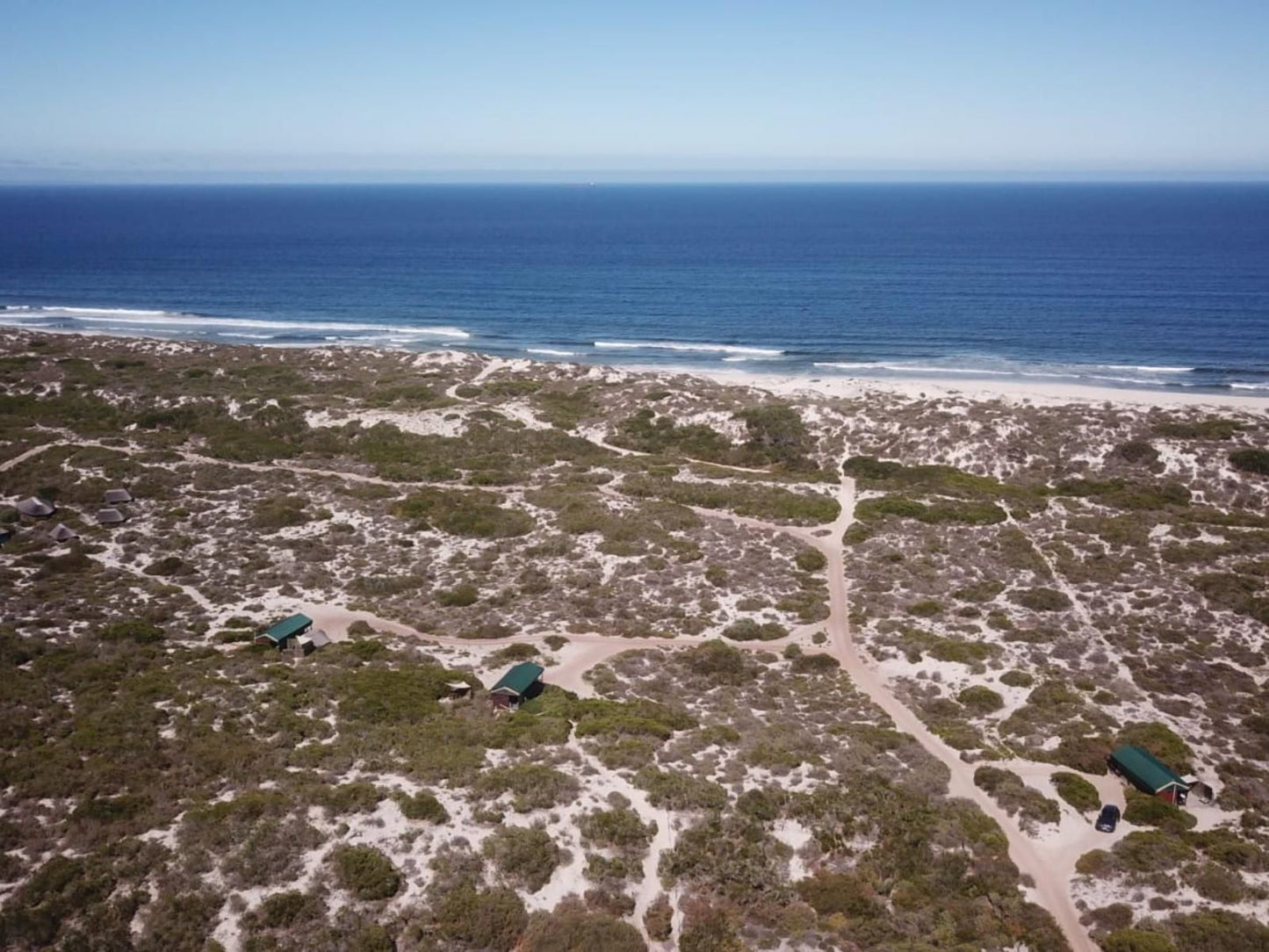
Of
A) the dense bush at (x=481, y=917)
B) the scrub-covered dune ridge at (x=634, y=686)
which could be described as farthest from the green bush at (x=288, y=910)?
the dense bush at (x=481, y=917)

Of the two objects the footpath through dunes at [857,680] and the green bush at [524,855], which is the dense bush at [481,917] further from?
the footpath through dunes at [857,680]

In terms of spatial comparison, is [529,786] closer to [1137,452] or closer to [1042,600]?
[1042,600]

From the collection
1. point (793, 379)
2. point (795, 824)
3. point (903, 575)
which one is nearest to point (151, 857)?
point (795, 824)

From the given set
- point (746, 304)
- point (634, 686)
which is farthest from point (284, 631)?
point (746, 304)

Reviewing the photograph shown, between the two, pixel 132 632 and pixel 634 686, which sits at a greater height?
pixel 132 632

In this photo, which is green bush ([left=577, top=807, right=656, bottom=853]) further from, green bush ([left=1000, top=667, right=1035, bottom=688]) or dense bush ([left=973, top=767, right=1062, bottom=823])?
green bush ([left=1000, top=667, right=1035, bottom=688])

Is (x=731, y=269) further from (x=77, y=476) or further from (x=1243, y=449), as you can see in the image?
(x=77, y=476)
